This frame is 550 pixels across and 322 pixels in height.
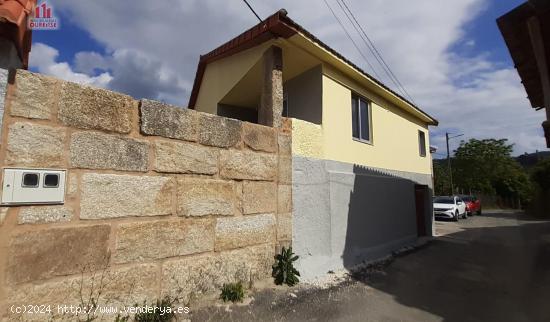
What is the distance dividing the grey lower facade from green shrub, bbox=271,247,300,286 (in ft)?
1.05

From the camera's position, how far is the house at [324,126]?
19.6ft

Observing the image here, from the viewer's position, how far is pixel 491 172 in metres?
34.1

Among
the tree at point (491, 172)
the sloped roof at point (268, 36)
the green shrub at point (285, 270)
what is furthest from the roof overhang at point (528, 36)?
the tree at point (491, 172)

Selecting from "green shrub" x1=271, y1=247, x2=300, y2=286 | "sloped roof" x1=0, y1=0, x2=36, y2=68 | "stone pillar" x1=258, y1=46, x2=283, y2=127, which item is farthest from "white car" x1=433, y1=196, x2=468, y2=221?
"sloped roof" x1=0, y1=0, x2=36, y2=68

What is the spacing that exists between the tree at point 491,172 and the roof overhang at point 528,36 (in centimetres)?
3268

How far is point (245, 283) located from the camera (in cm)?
477

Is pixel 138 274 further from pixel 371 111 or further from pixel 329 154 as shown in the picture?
pixel 371 111

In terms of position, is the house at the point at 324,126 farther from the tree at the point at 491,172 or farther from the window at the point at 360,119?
the tree at the point at 491,172

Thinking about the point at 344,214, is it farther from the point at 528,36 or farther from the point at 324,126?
the point at 528,36

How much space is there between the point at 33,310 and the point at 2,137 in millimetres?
1524

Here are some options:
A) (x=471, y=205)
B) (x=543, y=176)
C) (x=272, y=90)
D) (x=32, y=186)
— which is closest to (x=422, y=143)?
(x=272, y=90)

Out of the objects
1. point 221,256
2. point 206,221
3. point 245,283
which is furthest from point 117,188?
point 245,283

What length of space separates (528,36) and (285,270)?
5071 mm

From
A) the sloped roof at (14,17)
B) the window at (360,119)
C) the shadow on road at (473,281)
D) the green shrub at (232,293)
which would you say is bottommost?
the shadow on road at (473,281)
